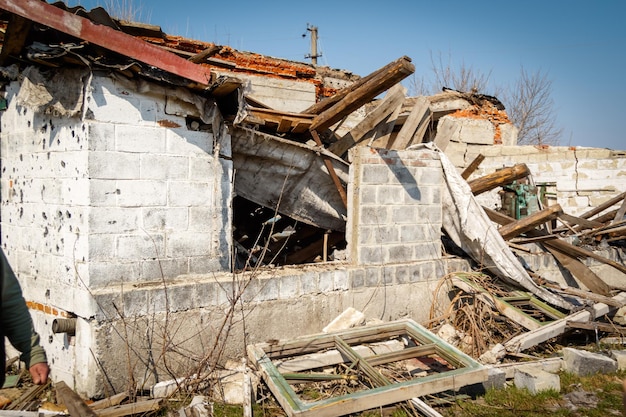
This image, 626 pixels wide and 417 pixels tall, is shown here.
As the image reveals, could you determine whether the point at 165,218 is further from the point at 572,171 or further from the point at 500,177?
the point at 572,171

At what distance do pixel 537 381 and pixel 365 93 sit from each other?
129 inches

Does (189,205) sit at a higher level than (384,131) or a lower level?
lower

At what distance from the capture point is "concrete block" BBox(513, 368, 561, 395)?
13.8ft

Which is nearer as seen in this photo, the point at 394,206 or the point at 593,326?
the point at 593,326

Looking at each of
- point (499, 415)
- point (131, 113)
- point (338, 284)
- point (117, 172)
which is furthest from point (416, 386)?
point (131, 113)

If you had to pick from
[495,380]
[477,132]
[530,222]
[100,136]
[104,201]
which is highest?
[477,132]

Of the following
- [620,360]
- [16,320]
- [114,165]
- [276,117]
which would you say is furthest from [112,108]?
[620,360]

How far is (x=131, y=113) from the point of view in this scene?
4.04 meters

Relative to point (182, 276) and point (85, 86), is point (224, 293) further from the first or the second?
point (85, 86)

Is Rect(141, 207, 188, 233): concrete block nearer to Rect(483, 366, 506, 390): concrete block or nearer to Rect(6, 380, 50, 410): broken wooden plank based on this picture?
Rect(6, 380, 50, 410): broken wooden plank

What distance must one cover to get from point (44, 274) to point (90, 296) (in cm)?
92

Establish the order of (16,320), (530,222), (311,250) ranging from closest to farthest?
1. (16,320)
2. (530,222)
3. (311,250)

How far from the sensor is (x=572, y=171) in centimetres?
1033

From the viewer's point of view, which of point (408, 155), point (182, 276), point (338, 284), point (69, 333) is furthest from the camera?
point (408, 155)
